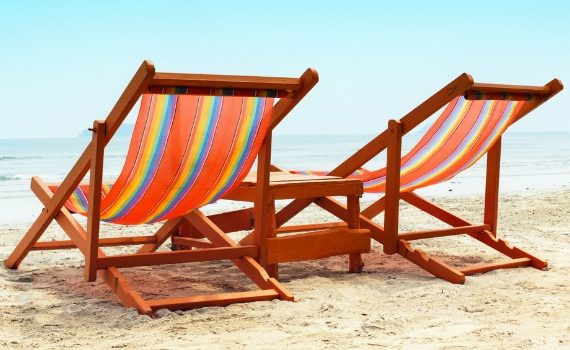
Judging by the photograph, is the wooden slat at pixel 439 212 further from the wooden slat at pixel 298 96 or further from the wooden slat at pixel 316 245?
the wooden slat at pixel 298 96

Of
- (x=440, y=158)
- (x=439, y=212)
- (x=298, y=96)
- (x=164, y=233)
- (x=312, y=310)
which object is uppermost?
(x=298, y=96)

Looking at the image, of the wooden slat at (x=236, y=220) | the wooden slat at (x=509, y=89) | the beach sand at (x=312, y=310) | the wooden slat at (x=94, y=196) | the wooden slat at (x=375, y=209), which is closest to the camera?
the beach sand at (x=312, y=310)

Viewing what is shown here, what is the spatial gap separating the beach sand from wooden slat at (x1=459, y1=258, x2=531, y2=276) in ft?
0.16

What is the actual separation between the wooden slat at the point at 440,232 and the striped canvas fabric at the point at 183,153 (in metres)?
1.15

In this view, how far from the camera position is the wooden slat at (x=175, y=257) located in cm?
357

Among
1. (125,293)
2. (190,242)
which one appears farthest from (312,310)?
(190,242)

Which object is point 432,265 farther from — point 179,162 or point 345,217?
point 179,162

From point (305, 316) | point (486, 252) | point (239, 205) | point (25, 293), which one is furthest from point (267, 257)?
point (239, 205)

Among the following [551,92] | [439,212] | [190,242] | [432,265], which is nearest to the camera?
[432,265]

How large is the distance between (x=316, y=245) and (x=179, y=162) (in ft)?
3.11

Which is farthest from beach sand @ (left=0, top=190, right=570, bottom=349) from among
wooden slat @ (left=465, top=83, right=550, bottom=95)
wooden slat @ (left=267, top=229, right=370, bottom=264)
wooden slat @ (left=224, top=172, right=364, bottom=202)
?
wooden slat @ (left=465, top=83, right=550, bottom=95)

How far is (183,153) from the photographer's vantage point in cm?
354

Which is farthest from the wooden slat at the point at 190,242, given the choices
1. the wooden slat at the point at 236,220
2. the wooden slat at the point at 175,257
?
the wooden slat at the point at 175,257

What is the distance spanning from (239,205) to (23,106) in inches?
1388
